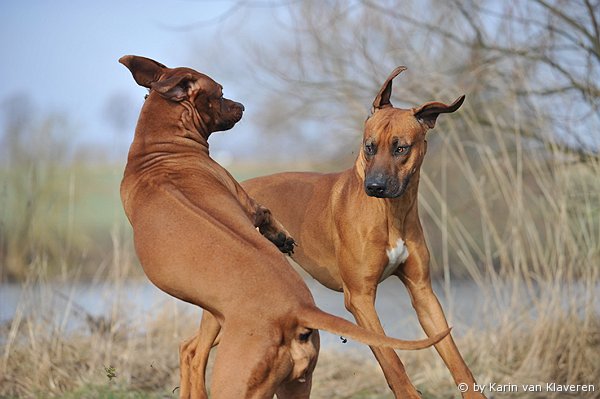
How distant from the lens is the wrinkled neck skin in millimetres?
4602

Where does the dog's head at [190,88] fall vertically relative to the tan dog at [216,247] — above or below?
above

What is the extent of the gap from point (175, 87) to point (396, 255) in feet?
4.79

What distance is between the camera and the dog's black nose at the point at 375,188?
4.75 m

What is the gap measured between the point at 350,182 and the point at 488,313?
290 centimetres

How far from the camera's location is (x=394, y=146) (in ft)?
16.1

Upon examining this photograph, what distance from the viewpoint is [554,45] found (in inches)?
324

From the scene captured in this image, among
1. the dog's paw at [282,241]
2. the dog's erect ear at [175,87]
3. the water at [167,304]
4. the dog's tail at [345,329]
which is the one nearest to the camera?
the dog's tail at [345,329]

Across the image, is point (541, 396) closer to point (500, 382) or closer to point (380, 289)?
point (500, 382)

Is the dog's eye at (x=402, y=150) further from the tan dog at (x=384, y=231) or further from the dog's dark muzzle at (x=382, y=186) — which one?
the dog's dark muzzle at (x=382, y=186)

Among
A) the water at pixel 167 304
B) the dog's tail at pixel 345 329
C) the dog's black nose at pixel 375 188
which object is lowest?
the water at pixel 167 304

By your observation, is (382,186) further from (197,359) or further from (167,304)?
(167,304)

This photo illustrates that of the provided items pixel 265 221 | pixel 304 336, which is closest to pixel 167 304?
pixel 265 221

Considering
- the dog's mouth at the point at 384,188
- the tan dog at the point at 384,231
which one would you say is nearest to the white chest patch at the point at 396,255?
the tan dog at the point at 384,231

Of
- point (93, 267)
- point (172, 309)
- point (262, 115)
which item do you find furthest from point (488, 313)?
point (93, 267)
